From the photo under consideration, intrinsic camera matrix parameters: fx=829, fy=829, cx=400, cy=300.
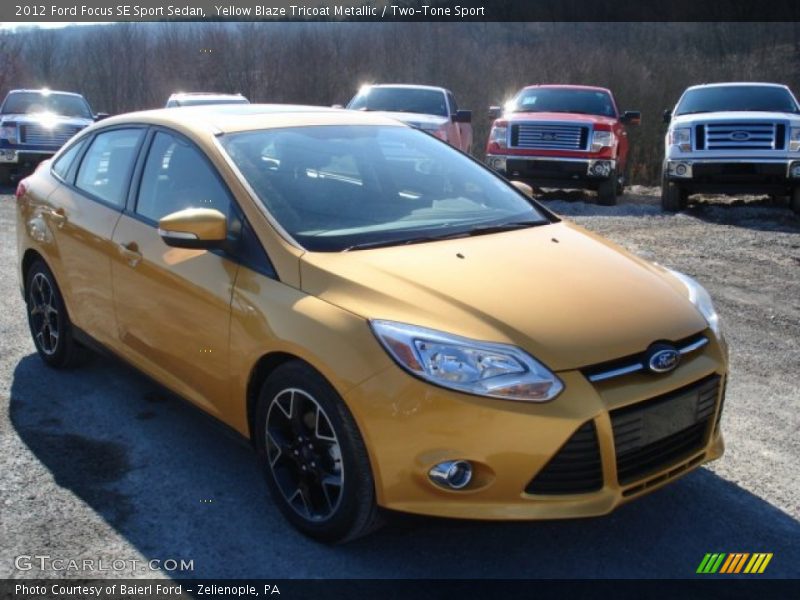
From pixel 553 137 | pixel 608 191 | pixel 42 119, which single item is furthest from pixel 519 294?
pixel 42 119

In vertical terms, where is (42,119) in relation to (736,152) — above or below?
above

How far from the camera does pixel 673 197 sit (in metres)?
13.0

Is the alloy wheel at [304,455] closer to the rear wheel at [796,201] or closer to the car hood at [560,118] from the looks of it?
the rear wheel at [796,201]

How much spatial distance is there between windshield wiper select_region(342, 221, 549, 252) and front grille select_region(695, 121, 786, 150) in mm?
9258

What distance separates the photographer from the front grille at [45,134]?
16516mm

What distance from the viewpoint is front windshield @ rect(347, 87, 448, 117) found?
14.5 m

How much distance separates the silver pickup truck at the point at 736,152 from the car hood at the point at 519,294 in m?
9.44

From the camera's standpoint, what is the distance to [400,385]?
113 inches

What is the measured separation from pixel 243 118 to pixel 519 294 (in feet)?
6.39

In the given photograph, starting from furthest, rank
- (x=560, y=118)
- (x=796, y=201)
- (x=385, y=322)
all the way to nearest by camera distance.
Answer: (x=560, y=118) → (x=796, y=201) → (x=385, y=322)

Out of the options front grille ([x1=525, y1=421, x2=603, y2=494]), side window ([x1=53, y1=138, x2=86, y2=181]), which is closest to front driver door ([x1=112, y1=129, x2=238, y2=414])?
side window ([x1=53, y1=138, x2=86, y2=181])

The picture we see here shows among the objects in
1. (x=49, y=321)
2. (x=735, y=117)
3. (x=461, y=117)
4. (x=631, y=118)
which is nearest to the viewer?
(x=49, y=321)

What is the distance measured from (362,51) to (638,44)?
35.2 ft

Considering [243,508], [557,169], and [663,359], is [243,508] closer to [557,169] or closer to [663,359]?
[663,359]
